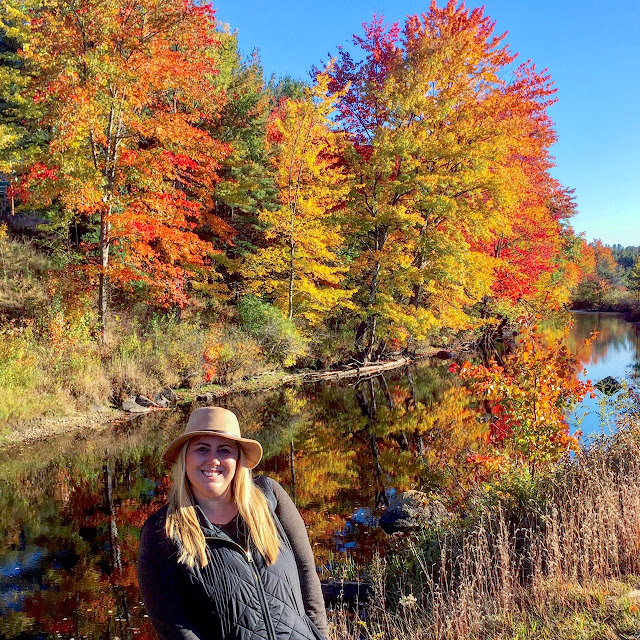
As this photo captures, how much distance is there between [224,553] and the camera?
Answer: 2547 mm

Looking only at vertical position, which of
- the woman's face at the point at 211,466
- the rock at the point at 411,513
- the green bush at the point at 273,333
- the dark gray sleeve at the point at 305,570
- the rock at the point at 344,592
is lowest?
the rock at the point at 344,592

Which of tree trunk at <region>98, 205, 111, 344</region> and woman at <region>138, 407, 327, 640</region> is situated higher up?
tree trunk at <region>98, 205, 111, 344</region>

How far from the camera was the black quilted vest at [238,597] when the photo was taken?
2443mm

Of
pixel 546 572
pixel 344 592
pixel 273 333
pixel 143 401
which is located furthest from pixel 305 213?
pixel 546 572

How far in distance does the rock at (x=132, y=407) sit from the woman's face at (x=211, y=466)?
12.9 m

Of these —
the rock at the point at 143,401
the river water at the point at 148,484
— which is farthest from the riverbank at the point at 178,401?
the river water at the point at 148,484

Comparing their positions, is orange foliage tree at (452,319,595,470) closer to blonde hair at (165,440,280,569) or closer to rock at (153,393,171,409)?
blonde hair at (165,440,280,569)

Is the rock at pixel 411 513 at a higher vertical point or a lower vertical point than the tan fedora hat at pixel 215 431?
lower

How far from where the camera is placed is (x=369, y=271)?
965 inches

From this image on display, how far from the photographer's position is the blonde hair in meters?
2.46

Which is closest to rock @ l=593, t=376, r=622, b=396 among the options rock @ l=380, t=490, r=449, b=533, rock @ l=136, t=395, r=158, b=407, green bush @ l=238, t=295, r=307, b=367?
rock @ l=380, t=490, r=449, b=533

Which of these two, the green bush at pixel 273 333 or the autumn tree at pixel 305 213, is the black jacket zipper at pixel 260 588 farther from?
the autumn tree at pixel 305 213

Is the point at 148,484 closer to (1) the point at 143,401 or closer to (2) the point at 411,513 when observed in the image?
(2) the point at 411,513

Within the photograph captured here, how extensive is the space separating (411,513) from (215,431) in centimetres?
631
